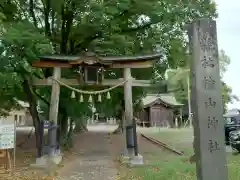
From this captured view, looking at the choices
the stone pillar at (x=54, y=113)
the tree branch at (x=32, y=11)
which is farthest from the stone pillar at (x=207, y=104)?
the tree branch at (x=32, y=11)

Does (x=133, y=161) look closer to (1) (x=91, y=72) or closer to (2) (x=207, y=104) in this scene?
(1) (x=91, y=72)

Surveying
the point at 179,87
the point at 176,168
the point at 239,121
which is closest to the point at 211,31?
the point at 176,168

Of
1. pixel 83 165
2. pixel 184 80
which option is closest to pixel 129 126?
pixel 83 165

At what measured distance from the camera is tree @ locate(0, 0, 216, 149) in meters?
14.7

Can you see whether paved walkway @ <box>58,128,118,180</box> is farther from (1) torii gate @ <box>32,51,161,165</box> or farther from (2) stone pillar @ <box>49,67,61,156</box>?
(1) torii gate @ <box>32,51,161,165</box>

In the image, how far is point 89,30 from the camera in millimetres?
17656

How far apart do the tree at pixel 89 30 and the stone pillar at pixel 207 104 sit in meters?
8.83

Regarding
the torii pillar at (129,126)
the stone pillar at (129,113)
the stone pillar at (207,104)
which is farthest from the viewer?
the stone pillar at (129,113)

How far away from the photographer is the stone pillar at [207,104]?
21.7ft

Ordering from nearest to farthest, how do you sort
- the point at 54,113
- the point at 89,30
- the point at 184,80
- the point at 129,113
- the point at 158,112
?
the point at 54,113 → the point at 129,113 → the point at 89,30 → the point at 158,112 → the point at 184,80

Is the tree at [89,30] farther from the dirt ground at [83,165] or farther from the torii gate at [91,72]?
the dirt ground at [83,165]

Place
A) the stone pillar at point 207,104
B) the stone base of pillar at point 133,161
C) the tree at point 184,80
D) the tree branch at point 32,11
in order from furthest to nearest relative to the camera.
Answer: the tree at point 184,80
the tree branch at point 32,11
the stone base of pillar at point 133,161
the stone pillar at point 207,104

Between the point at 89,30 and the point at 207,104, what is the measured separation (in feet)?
38.9

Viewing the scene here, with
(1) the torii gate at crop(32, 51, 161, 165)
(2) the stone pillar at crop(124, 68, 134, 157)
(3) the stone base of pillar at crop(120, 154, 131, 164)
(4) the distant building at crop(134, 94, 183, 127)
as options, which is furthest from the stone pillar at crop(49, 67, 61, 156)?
(4) the distant building at crop(134, 94, 183, 127)
